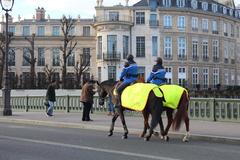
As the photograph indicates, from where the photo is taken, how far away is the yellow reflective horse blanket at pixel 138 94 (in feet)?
48.8

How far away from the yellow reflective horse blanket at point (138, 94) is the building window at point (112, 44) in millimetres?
64461

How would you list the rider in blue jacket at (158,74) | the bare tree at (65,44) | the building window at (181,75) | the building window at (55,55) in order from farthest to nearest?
1. the building window at (55,55)
2. the building window at (181,75)
3. the bare tree at (65,44)
4. the rider in blue jacket at (158,74)

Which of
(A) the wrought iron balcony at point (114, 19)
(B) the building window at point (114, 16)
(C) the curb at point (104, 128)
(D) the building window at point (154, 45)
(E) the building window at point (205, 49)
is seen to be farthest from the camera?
(E) the building window at point (205, 49)

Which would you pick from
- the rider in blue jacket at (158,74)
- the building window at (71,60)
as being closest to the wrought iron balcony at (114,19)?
the building window at (71,60)

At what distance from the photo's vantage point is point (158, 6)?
83.6 m

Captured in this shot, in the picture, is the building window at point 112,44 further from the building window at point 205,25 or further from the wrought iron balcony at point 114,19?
the building window at point 205,25

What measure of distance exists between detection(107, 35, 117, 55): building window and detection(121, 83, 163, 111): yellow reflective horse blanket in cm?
6446

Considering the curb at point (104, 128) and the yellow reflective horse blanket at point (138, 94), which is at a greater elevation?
the yellow reflective horse blanket at point (138, 94)

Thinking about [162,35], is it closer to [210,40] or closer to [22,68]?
[210,40]

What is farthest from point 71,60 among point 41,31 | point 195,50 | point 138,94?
point 138,94

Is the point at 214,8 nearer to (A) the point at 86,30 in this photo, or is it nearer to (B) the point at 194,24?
(B) the point at 194,24

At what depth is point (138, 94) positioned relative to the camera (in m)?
15.0

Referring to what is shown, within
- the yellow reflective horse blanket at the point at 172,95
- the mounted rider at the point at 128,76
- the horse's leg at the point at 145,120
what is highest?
the mounted rider at the point at 128,76

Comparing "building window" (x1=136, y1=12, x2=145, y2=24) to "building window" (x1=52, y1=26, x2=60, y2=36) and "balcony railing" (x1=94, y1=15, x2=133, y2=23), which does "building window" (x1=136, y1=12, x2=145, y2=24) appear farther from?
"building window" (x1=52, y1=26, x2=60, y2=36)
